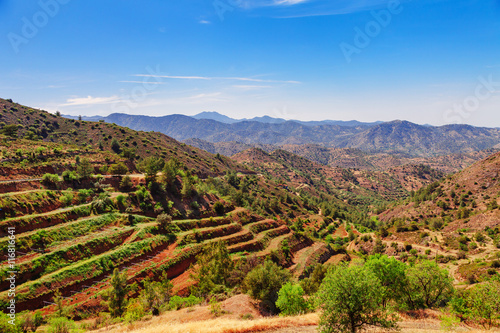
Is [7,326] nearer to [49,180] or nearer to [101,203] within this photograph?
[101,203]

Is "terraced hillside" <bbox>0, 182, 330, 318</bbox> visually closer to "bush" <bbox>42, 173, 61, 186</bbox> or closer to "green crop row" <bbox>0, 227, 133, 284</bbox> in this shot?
"green crop row" <bbox>0, 227, 133, 284</bbox>

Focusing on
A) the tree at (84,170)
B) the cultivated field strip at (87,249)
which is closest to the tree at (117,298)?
the cultivated field strip at (87,249)

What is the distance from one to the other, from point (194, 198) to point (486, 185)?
15753cm

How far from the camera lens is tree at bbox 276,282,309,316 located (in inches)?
1252

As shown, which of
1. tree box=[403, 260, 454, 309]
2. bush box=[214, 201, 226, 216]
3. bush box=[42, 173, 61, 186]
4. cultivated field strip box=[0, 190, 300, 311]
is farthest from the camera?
bush box=[214, 201, 226, 216]

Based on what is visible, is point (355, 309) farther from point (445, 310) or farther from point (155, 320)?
point (155, 320)

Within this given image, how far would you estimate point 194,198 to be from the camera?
244ft

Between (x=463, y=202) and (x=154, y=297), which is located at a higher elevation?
(x=463, y=202)

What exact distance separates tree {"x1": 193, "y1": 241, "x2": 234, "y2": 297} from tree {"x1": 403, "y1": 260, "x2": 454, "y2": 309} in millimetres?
30336

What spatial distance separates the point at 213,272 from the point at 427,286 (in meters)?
35.3

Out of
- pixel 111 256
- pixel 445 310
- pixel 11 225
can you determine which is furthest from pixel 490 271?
pixel 11 225

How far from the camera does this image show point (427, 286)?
3272 cm

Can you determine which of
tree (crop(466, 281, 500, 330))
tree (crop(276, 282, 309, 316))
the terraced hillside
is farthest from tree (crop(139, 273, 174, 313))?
tree (crop(466, 281, 500, 330))

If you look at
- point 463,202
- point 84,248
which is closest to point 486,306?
point 84,248
